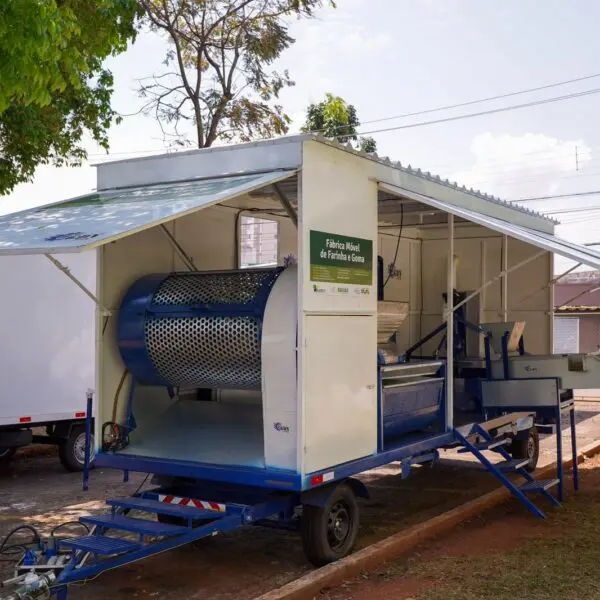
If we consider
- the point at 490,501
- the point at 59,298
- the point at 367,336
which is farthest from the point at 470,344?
the point at 59,298

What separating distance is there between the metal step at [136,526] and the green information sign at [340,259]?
76.6 inches

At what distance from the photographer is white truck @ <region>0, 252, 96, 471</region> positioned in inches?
377

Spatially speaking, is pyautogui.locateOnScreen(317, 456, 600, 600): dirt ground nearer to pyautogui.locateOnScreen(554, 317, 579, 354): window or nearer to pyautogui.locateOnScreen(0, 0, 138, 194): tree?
pyautogui.locateOnScreen(0, 0, 138, 194): tree

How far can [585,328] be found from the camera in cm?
2711

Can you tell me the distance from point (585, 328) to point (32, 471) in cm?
2108

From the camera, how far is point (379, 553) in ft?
20.1

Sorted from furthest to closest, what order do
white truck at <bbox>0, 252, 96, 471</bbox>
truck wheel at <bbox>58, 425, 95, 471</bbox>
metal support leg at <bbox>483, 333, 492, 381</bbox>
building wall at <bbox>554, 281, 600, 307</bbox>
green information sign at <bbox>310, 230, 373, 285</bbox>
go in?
building wall at <bbox>554, 281, 600, 307</bbox> → truck wheel at <bbox>58, 425, 95, 471</bbox> → white truck at <bbox>0, 252, 96, 471</bbox> → metal support leg at <bbox>483, 333, 492, 381</bbox> → green information sign at <bbox>310, 230, 373, 285</bbox>

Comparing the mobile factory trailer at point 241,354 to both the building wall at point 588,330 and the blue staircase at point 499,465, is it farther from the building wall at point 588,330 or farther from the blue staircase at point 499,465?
the building wall at point 588,330

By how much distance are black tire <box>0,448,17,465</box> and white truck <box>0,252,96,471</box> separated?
0.02 metres

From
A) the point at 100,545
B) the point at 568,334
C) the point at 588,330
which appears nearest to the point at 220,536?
the point at 100,545

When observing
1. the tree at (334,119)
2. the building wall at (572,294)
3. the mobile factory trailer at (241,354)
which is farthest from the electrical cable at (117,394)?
the building wall at (572,294)

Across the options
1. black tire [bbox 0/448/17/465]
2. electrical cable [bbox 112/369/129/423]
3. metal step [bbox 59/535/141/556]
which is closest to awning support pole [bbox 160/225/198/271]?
electrical cable [bbox 112/369/129/423]

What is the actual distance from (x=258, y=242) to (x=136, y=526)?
11.0ft

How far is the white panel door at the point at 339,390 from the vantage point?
5645 millimetres
